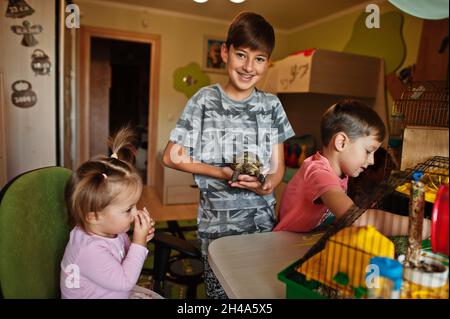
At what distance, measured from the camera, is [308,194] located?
0.90 m

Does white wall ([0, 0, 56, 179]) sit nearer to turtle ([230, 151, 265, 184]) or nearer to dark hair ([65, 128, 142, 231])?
dark hair ([65, 128, 142, 231])

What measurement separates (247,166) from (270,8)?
45cm

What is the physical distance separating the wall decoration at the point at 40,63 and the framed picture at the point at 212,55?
0.99m

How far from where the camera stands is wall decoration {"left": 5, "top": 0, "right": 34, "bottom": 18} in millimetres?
1446

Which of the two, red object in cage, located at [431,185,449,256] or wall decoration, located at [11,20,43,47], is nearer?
red object in cage, located at [431,185,449,256]

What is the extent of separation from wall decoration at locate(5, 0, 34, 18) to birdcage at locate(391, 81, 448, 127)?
158cm

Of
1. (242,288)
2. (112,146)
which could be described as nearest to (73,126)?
(112,146)

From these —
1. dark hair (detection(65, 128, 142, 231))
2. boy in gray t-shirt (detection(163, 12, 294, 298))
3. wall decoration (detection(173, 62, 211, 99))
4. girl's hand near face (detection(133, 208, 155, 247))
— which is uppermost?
wall decoration (detection(173, 62, 211, 99))

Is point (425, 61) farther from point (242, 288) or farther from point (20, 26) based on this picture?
point (20, 26)

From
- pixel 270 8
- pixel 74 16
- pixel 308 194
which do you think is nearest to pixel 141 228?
pixel 308 194

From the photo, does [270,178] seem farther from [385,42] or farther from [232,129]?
[385,42]

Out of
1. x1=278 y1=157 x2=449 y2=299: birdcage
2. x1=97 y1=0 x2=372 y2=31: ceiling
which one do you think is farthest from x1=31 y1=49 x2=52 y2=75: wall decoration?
x1=278 y1=157 x2=449 y2=299: birdcage

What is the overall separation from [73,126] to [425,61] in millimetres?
2468
